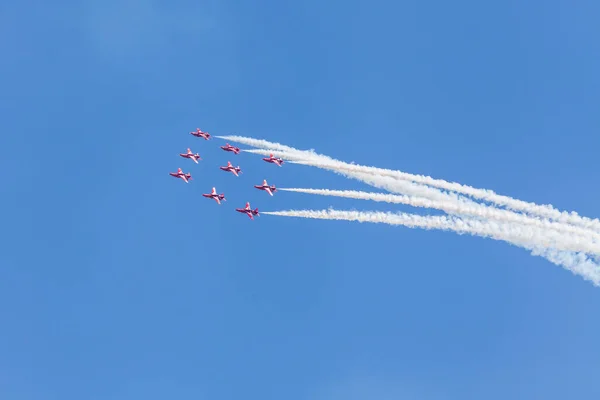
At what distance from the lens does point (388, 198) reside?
341 ft

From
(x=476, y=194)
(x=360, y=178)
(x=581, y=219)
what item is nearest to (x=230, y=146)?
(x=360, y=178)

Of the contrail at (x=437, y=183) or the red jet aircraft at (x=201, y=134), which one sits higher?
the red jet aircraft at (x=201, y=134)

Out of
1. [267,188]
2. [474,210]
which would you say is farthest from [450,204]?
[267,188]

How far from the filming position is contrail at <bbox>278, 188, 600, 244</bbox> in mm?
89812

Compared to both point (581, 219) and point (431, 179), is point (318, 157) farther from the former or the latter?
point (581, 219)

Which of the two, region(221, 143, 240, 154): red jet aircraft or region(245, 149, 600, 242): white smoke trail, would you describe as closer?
region(245, 149, 600, 242): white smoke trail

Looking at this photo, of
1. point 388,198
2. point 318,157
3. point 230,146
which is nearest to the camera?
point 388,198

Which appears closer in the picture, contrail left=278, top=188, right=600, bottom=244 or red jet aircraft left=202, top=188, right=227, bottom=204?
contrail left=278, top=188, right=600, bottom=244

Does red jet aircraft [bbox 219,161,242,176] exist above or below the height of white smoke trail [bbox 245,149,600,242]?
above

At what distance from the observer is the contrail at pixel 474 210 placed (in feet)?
295

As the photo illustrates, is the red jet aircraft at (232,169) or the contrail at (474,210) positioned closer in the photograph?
the contrail at (474,210)

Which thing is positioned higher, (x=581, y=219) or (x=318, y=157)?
(x=318, y=157)

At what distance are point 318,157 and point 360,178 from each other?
24.8 feet

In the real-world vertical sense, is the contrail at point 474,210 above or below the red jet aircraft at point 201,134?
below
